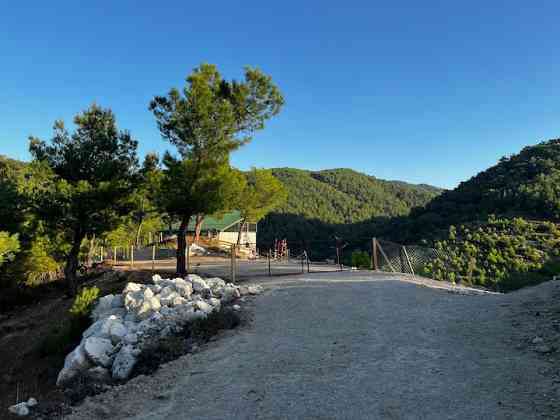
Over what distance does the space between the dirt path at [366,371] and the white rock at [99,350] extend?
119cm

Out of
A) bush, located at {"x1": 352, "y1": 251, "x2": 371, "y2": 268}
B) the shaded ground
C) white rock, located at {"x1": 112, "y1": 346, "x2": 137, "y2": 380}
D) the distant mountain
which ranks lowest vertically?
the shaded ground

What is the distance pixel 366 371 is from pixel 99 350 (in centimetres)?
490

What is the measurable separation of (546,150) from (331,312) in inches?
2366

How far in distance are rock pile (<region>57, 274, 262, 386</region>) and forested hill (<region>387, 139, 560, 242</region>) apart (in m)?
35.2

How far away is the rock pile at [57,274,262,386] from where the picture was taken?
6.63 m

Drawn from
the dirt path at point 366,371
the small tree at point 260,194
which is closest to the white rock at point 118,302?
the dirt path at point 366,371

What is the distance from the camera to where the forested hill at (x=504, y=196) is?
3931 centimetres

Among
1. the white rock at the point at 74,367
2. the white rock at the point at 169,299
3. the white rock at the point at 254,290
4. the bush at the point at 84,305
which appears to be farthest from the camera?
the white rock at the point at 254,290

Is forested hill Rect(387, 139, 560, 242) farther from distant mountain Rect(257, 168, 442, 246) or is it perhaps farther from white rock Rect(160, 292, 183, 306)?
white rock Rect(160, 292, 183, 306)

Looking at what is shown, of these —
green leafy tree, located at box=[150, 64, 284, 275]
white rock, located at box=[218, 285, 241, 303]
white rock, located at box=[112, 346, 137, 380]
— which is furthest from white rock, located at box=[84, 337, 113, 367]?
green leafy tree, located at box=[150, 64, 284, 275]

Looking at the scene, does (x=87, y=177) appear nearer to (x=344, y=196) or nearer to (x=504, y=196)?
(x=504, y=196)

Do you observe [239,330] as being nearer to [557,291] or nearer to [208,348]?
[208,348]

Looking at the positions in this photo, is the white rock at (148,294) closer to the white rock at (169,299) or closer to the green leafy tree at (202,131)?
the white rock at (169,299)

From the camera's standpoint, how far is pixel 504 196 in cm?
4369
